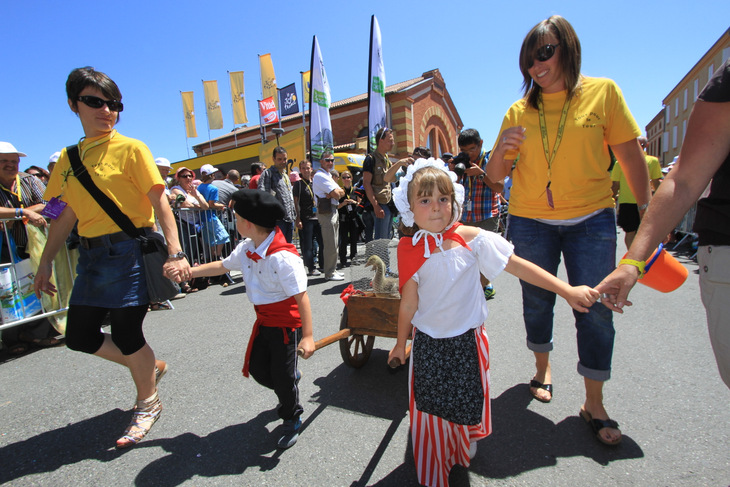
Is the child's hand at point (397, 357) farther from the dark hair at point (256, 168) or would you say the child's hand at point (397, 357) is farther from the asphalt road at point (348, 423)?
the dark hair at point (256, 168)

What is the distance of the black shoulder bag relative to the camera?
2.36m

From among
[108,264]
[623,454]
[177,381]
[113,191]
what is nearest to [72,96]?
[113,191]

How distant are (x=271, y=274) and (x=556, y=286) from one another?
150 cm

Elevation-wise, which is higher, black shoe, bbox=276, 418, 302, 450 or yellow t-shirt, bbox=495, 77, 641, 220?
yellow t-shirt, bbox=495, 77, 641, 220

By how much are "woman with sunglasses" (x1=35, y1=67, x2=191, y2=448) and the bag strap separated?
0.03 meters

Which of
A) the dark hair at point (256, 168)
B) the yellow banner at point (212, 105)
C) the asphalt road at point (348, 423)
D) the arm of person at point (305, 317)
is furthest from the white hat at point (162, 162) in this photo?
the yellow banner at point (212, 105)

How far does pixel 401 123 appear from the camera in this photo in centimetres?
2492

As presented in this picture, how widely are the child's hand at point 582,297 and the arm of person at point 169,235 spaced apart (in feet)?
6.77

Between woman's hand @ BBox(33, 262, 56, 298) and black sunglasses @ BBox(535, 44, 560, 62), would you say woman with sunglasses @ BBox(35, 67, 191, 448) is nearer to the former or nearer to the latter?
woman's hand @ BBox(33, 262, 56, 298)

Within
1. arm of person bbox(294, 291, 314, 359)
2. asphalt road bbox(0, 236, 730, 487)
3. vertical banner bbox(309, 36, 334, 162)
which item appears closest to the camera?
asphalt road bbox(0, 236, 730, 487)

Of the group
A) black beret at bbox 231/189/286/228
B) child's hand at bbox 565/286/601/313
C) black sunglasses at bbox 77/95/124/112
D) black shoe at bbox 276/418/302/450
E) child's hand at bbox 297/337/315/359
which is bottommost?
black shoe at bbox 276/418/302/450

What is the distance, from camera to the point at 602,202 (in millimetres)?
2250

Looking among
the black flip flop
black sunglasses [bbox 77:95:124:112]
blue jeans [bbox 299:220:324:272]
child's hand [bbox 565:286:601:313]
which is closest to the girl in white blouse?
child's hand [bbox 565:286:601:313]

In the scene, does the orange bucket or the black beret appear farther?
the black beret
